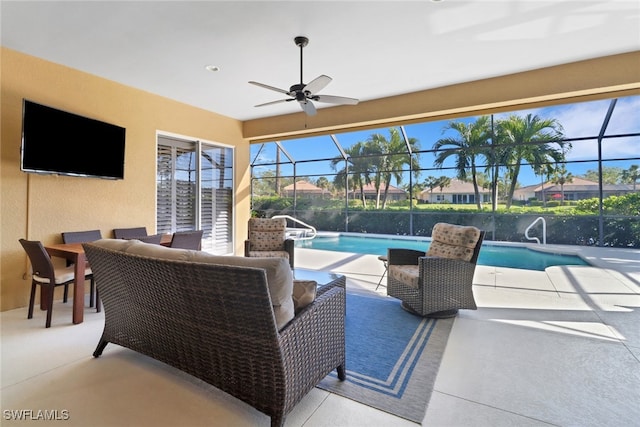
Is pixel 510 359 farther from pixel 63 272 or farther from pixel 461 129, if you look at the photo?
pixel 461 129

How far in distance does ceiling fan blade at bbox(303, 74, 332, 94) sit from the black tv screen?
9.25 ft

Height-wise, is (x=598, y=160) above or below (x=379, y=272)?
above

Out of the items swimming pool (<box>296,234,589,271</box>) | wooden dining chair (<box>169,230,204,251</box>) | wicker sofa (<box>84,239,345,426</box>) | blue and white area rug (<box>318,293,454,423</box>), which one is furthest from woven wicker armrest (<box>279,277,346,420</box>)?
swimming pool (<box>296,234,589,271</box>)

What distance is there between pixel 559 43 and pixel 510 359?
129 inches

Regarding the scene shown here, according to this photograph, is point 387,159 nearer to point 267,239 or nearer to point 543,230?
point 543,230

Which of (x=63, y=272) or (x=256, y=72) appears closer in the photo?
(x=63, y=272)

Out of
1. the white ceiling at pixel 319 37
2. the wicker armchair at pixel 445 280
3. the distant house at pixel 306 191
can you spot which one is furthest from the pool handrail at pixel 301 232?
the wicker armchair at pixel 445 280

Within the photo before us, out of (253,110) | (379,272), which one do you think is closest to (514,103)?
(379,272)

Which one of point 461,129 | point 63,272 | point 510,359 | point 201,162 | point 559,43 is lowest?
point 510,359

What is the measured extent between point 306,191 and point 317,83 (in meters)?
8.73

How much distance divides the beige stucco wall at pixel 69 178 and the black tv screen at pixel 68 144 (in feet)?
0.94

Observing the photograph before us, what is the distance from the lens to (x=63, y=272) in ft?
10.0

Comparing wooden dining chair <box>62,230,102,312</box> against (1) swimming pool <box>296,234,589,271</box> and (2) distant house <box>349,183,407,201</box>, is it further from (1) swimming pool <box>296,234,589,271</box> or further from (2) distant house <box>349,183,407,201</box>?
(2) distant house <box>349,183,407,201</box>

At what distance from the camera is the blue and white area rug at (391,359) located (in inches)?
73.1
